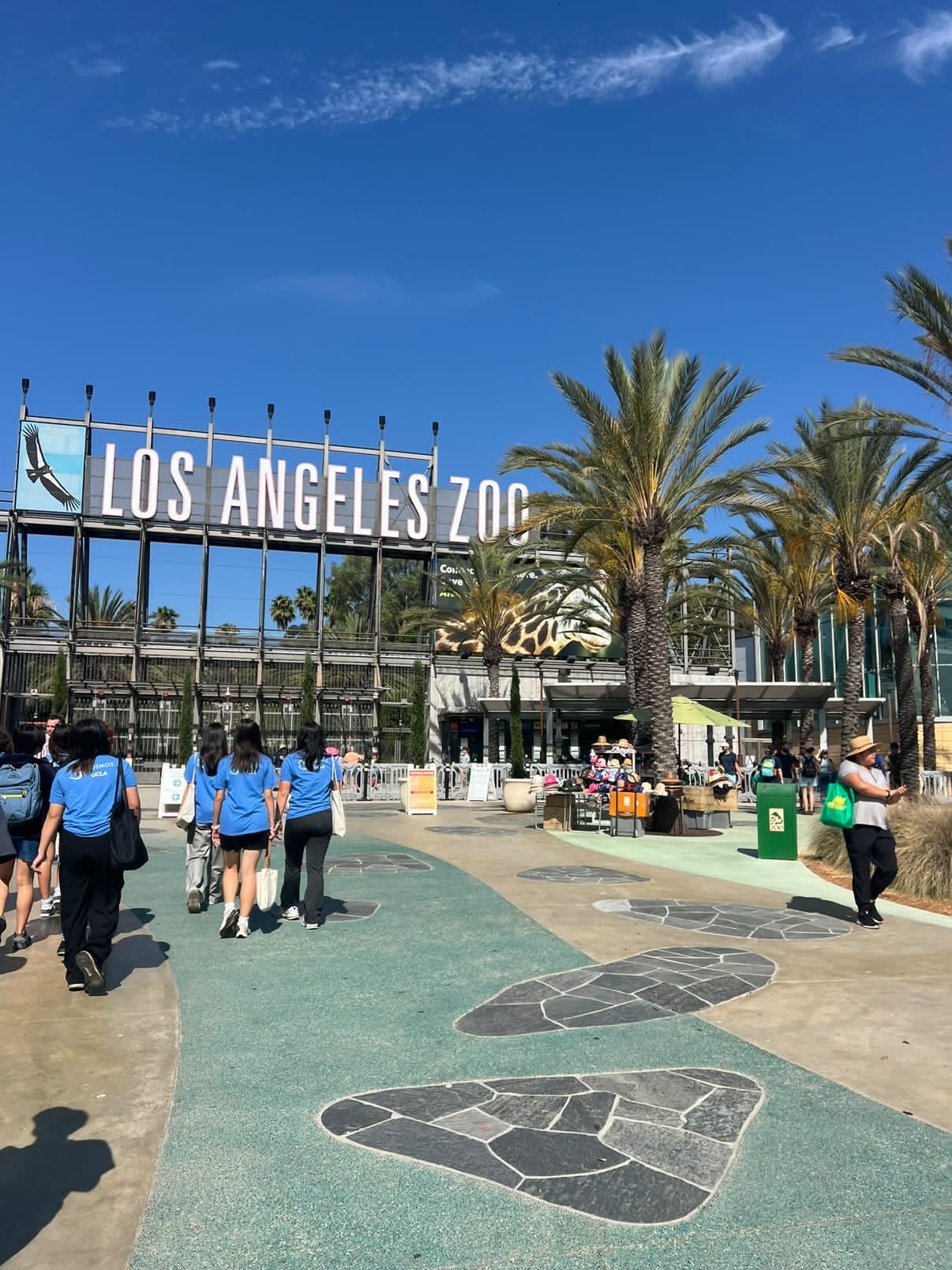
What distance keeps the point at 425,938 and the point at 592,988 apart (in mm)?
1765

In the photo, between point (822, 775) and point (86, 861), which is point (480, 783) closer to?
point (822, 775)

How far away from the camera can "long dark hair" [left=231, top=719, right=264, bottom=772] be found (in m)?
6.72

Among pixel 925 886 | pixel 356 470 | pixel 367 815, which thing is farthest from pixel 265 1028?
pixel 356 470

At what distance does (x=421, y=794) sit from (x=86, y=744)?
12.9m

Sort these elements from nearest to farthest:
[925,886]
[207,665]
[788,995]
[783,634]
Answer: [788,995] < [925,886] < [783,634] < [207,665]

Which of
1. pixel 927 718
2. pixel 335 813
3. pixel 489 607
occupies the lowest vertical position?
pixel 335 813

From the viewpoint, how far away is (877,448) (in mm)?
20406

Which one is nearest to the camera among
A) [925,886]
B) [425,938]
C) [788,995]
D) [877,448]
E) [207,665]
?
[788,995]

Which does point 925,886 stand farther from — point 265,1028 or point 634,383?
point 634,383

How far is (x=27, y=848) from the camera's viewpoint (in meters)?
6.52

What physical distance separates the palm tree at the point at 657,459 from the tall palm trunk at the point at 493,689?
14530 mm

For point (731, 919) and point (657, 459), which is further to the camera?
point (657, 459)

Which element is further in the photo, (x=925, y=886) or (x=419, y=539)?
(x=419, y=539)

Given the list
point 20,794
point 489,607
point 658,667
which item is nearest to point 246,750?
point 20,794
